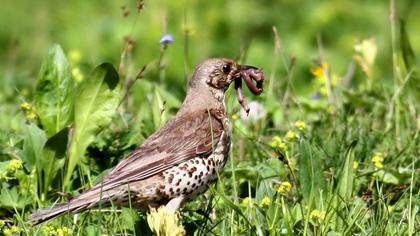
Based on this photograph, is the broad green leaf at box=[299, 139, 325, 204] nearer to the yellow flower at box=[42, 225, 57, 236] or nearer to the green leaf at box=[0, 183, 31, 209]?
the yellow flower at box=[42, 225, 57, 236]

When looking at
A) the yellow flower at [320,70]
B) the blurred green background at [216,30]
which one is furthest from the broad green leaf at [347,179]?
the blurred green background at [216,30]

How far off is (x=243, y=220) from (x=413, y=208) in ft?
2.57

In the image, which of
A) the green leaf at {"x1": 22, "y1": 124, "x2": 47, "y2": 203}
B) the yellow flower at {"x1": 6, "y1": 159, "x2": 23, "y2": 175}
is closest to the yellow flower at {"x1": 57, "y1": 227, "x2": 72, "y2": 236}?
the yellow flower at {"x1": 6, "y1": 159, "x2": 23, "y2": 175}

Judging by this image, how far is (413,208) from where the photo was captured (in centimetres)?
565

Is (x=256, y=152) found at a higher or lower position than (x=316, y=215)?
lower

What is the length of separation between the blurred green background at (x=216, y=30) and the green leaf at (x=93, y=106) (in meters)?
4.24

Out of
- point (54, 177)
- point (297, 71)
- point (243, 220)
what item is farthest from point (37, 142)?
point (297, 71)

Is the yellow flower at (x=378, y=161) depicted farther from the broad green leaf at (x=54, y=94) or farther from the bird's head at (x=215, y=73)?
the broad green leaf at (x=54, y=94)

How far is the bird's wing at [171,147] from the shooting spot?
5.94 metres

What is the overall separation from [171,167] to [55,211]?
71cm

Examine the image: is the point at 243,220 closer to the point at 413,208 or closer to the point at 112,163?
the point at 413,208

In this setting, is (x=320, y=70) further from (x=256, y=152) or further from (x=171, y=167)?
(x=171, y=167)

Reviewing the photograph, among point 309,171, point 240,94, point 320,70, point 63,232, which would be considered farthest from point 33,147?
point 320,70

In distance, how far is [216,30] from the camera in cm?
1196
